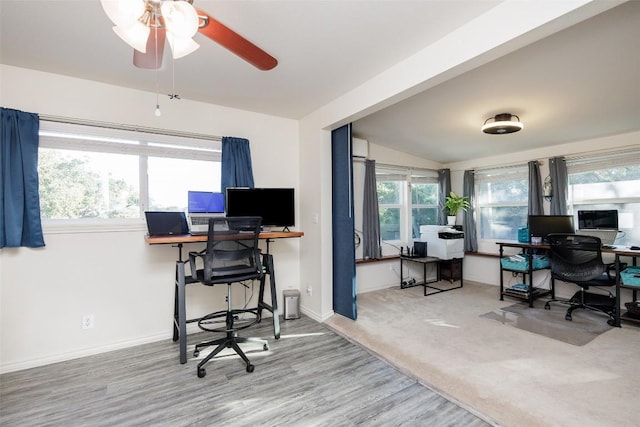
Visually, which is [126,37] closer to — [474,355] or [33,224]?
[33,224]

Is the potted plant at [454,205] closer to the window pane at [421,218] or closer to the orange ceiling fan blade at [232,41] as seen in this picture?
the window pane at [421,218]

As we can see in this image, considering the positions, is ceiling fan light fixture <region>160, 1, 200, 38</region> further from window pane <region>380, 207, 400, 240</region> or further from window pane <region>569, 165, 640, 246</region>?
window pane <region>569, 165, 640, 246</region>

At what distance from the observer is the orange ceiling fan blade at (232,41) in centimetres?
125

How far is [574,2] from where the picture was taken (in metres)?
1.38

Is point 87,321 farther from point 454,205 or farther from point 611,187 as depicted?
point 611,187

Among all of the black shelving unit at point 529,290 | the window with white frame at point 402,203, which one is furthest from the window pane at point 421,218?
the black shelving unit at point 529,290

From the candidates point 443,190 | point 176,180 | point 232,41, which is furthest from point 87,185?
point 443,190

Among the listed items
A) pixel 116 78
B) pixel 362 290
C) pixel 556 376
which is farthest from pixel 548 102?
pixel 116 78

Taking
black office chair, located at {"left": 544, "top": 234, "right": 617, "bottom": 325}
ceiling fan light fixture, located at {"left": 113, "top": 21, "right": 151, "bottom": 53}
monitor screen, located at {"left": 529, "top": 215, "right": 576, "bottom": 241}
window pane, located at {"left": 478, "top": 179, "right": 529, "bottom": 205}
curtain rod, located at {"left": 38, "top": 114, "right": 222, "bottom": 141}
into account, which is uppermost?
curtain rod, located at {"left": 38, "top": 114, "right": 222, "bottom": 141}

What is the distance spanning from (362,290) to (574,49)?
3.54m

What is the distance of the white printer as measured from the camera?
4602 millimetres

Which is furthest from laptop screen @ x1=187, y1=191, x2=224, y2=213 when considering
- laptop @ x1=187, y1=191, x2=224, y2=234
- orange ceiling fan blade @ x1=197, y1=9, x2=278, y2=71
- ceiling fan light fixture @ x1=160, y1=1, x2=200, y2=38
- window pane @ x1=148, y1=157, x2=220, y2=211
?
ceiling fan light fixture @ x1=160, y1=1, x2=200, y2=38

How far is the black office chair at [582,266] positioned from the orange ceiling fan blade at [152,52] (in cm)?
412

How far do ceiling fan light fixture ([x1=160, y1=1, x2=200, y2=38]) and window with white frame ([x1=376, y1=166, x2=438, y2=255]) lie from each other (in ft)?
12.9
